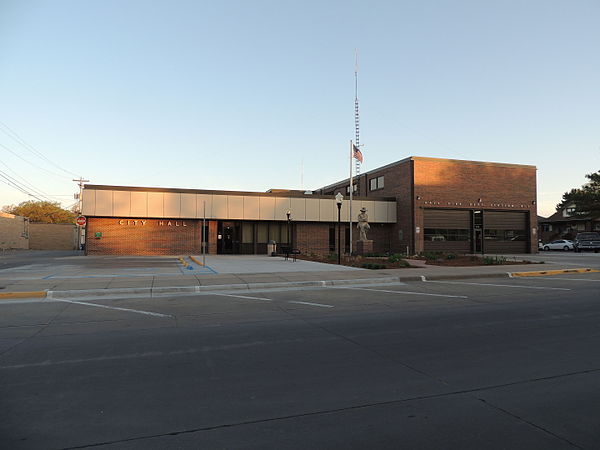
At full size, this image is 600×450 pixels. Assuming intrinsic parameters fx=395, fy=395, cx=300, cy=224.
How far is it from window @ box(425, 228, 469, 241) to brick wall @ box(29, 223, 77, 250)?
4646cm

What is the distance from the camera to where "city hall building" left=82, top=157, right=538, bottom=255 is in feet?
103

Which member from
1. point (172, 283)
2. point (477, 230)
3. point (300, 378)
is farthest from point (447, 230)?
point (300, 378)

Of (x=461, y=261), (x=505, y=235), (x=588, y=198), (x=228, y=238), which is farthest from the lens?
(x=588, y=198)

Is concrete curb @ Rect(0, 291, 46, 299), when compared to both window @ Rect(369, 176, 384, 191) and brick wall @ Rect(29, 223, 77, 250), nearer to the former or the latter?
window @ Rect(369, 176, 384, 191)

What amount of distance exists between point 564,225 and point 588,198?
52.7ft

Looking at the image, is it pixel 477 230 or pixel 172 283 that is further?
pixel 477 230

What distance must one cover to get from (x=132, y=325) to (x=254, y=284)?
5681 mm

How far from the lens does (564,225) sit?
69.2 meters

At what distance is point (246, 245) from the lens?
35375 mm

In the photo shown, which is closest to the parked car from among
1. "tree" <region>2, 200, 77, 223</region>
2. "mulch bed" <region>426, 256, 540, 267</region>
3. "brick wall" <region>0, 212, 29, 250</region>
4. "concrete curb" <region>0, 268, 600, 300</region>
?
"mulch bed" <region>426, 256, 540, 267</region>

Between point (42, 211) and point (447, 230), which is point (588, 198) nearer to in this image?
point (447, 230)

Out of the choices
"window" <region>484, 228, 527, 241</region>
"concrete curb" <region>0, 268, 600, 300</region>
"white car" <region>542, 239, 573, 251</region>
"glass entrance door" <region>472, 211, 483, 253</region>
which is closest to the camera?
"concrete curb" <region>0, 268, 600, 300</region>

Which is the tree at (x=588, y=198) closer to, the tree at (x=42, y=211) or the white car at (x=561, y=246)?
the white car at (x=561, y=246)

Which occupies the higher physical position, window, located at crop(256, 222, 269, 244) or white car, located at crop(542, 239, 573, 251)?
window, located at crop(256, 222, 269, 244)
